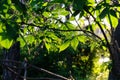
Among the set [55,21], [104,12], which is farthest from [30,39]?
[104,12]

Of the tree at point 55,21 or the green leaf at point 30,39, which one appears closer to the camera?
the tree at point 55,21

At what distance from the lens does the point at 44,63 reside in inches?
440

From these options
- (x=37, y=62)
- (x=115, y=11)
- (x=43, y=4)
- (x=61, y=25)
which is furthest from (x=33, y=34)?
(x=37, y=62)

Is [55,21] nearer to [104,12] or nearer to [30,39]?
[30,39]

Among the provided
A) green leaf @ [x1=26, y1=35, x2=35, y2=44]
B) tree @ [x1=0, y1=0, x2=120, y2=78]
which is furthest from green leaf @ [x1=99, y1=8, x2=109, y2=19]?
green leaf @ [x1=26, y1=35, x2=35, y2=44]

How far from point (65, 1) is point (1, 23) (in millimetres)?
339

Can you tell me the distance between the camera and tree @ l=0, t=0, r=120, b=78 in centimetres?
155

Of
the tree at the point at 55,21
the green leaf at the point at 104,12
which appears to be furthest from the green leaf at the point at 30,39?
the green leaf at the point at 104,12

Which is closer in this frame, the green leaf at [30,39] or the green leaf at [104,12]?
the green leaf at [104,12]

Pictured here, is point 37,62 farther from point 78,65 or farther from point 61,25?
point 61,25

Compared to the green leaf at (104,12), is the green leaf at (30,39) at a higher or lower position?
lower

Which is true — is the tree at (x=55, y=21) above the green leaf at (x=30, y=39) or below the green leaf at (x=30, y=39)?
above

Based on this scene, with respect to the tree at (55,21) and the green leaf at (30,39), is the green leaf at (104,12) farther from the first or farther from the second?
the green leaf at (30,39)

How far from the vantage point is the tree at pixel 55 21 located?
1.55 metres
